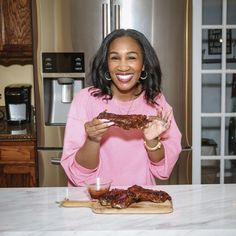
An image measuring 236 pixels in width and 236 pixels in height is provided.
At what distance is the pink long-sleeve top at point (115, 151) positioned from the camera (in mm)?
1479

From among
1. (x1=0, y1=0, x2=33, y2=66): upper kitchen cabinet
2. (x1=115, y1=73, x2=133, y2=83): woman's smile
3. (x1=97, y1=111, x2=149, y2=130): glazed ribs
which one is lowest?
(x1=97, y1=111, x2=149, y2=130): glazed ribs

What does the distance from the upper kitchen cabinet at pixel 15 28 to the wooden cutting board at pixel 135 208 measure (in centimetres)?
193

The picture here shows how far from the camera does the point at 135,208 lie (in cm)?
120

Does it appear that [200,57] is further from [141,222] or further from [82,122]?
[141,222]

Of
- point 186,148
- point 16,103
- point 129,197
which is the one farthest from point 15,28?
point 129,197

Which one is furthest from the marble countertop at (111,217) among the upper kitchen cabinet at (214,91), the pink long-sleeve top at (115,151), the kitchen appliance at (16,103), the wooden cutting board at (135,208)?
the kitchen appliance at (16,103)

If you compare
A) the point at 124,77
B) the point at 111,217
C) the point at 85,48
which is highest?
the point at 85,48

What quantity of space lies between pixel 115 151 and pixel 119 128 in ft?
0.31

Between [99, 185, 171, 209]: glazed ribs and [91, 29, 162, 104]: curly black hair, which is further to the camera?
[91, 29, 162, 104]: curly black hair

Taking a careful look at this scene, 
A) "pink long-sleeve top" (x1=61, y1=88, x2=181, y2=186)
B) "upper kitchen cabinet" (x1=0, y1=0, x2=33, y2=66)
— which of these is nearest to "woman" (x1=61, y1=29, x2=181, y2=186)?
"pink long-sleeve top" (x1=61, y1=88, x2=181, y2=186)

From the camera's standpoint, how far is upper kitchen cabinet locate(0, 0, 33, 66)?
286 centimetres

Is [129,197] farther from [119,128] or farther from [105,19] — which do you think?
[105,19]

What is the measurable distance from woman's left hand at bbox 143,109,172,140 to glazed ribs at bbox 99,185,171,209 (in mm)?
202

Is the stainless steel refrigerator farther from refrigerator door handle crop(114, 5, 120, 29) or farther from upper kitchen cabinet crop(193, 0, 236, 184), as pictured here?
upper kitchen cabinet crop(193, 0, 236, 184)
